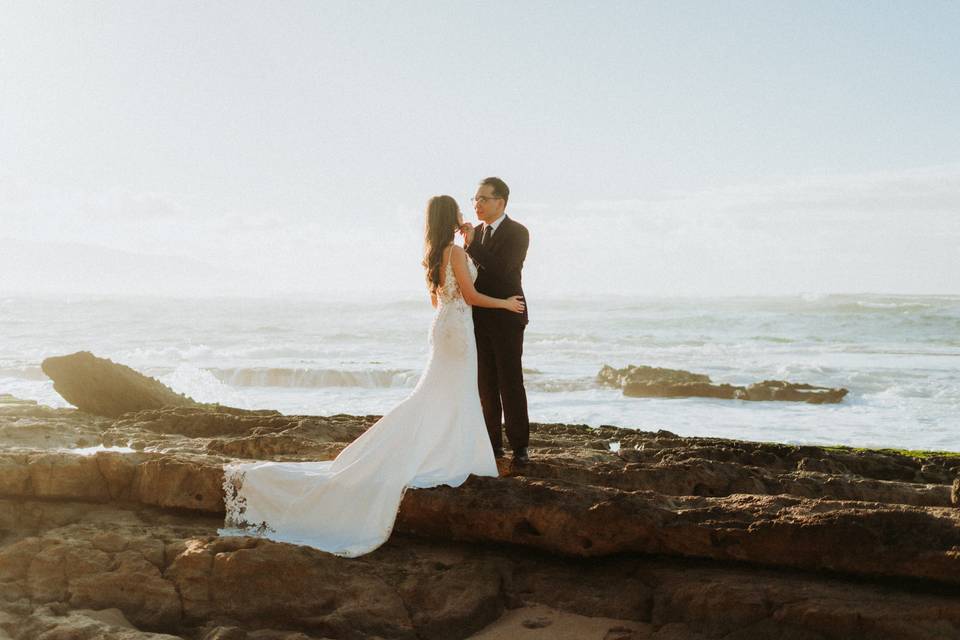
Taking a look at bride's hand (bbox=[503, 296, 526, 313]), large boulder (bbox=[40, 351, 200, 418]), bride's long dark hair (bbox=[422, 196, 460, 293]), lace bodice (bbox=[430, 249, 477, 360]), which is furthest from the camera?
large boulder (bbox=[40, 351, 200, 418])

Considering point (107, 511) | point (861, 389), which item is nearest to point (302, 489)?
point (107, 511)

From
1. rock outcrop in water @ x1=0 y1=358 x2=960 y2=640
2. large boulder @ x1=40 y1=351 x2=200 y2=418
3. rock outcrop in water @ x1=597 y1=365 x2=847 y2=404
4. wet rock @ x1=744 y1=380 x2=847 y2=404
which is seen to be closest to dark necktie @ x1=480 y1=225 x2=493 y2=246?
rock outcrop in water @ x1=0 y1=358 x2=960 y2=640

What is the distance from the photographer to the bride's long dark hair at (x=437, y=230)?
6066 mm

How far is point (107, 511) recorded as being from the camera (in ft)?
19.2

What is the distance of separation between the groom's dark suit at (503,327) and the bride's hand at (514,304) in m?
0.07

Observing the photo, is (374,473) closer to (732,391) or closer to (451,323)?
(451,323)

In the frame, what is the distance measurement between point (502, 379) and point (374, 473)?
4.53 ft

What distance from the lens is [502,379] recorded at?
6.59 m

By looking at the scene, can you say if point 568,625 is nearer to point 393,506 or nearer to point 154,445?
point 393,506

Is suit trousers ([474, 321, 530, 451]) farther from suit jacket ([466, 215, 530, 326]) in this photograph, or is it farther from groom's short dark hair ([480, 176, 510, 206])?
groom's short dark hair ([480, 176, 510, 206])

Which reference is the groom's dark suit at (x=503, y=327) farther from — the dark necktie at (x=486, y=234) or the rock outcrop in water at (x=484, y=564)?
the rock outcrop in water at (x=484, y=564)

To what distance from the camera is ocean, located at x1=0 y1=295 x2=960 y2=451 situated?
53.3 feet

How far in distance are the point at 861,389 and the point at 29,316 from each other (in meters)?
43.4

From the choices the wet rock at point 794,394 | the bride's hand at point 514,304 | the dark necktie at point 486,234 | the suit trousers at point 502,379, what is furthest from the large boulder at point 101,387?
the wet rock at point 794,394
